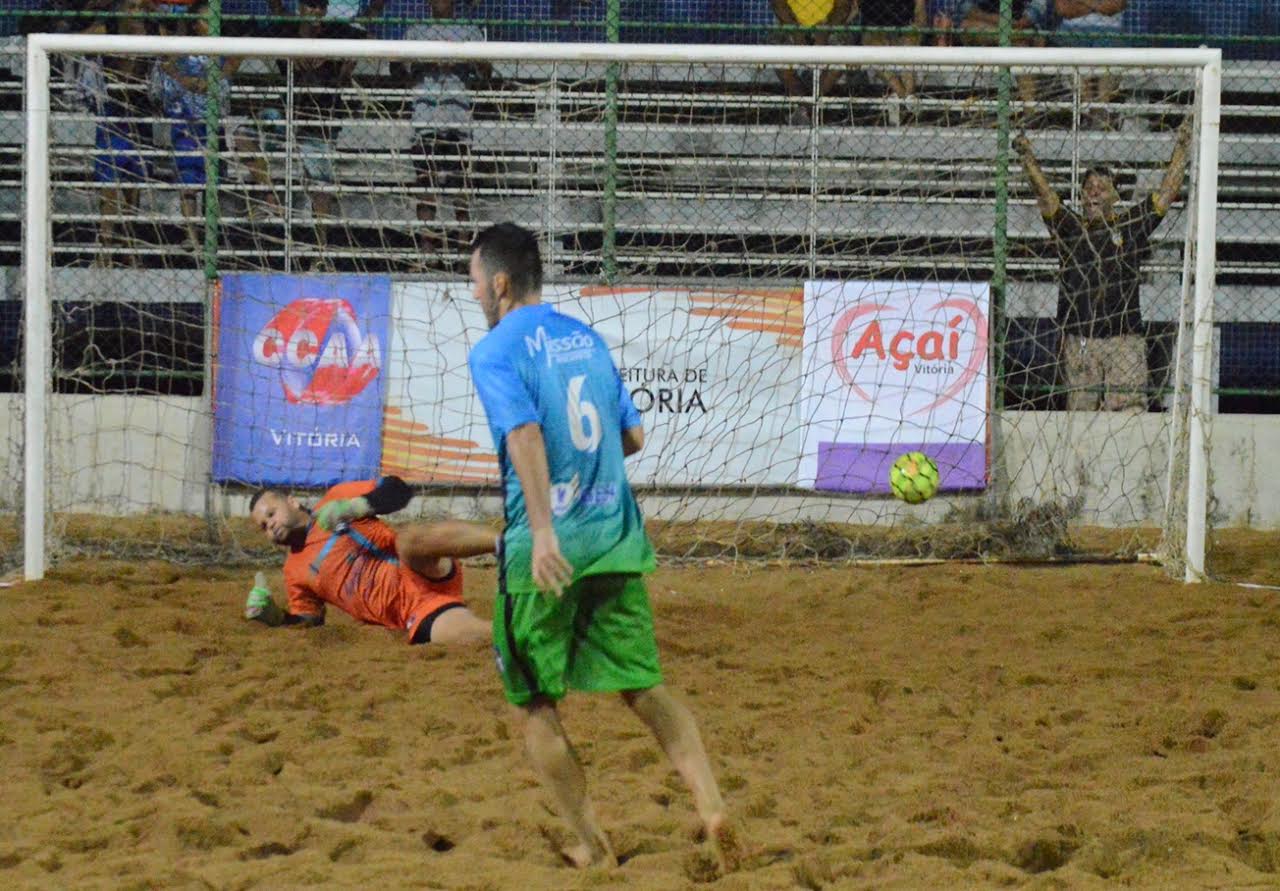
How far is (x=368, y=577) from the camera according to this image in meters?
7.63

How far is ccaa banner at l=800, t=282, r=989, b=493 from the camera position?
426 inches

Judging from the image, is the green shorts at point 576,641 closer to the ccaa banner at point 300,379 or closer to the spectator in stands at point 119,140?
the ccaa banner at point 300,379

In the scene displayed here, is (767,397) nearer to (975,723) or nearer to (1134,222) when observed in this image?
(1134,222)

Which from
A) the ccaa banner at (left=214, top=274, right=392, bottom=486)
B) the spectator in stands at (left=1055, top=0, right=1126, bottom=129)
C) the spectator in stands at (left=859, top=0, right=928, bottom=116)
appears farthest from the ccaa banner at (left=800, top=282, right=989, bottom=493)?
the ccaa banner at (left=214, top=274, right=392, bottom=486)

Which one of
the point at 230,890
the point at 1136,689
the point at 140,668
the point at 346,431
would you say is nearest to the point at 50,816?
the point at 230,890

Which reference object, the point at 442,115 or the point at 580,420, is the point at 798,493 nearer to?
the point at 442,115

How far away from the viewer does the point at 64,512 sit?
10.5 m

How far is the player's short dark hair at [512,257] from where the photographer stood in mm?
4492

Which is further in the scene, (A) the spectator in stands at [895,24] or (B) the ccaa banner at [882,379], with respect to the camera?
(A) the spectator in stands at [895,24]

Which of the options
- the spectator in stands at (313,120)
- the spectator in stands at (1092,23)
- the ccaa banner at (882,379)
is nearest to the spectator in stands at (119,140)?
the spectator in stands at (313,120)

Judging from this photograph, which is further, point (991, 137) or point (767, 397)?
point (991, 137)

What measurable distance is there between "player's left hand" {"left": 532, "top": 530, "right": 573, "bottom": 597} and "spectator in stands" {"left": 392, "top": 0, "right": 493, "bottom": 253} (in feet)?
26.2

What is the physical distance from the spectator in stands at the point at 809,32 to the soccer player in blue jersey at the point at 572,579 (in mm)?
8337

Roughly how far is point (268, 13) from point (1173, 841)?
10747 mm
